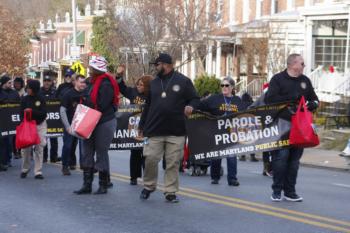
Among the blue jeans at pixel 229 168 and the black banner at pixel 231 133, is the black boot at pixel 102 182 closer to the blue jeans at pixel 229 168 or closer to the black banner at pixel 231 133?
the black banner at pixel 231 133

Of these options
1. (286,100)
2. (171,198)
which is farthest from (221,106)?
(171,198)

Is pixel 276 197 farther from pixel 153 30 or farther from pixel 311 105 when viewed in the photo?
pixel 153 30

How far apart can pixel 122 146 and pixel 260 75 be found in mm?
21680

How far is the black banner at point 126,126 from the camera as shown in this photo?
14.0m

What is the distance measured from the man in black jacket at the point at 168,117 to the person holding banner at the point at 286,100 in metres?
1.13

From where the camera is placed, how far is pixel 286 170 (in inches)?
410

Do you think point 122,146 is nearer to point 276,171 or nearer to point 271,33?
point 276,171

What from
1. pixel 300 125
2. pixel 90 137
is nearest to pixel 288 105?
pixel 300 125

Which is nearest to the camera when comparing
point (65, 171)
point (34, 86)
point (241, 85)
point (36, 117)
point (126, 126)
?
point (36, 117)

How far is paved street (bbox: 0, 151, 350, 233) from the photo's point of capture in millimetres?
8734

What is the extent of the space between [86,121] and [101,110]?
313mm

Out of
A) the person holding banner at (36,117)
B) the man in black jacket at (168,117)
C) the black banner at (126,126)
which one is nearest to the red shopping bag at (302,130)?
the man in black jacket at (168,117)

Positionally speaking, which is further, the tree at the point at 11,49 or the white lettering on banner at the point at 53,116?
the tree at the point at 11,49

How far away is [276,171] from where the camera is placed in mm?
10359
